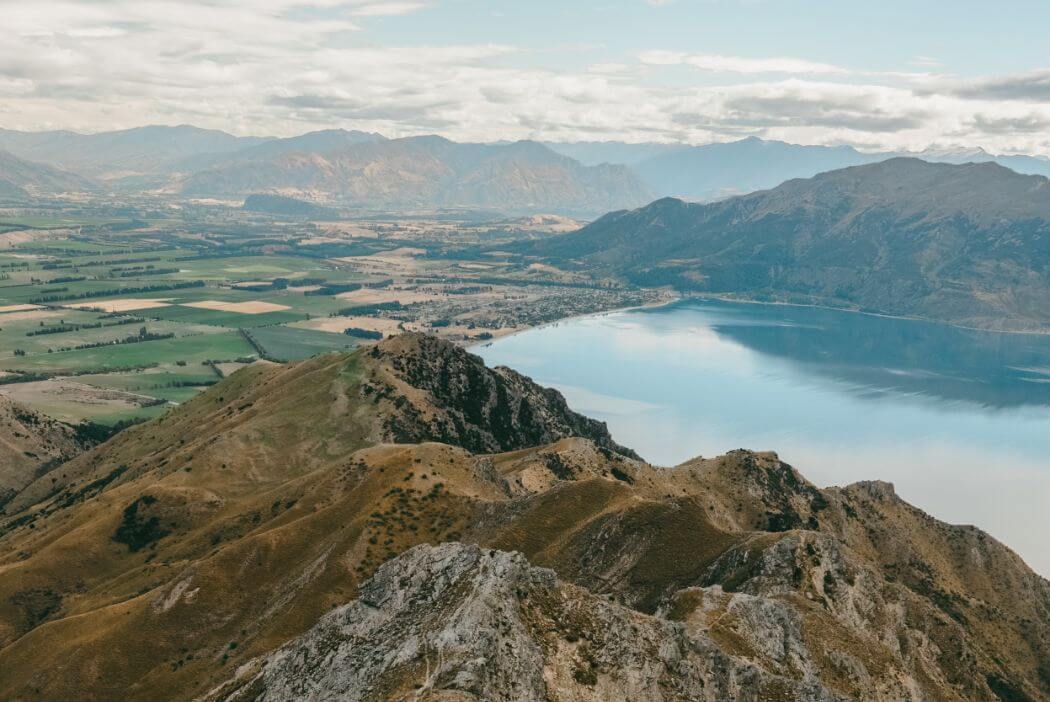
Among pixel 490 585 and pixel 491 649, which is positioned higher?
pixel 490 585

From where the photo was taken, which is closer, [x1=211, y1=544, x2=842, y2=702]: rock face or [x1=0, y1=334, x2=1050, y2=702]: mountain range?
[x1=211, y1=544, x2=842, y2=702]: rock face

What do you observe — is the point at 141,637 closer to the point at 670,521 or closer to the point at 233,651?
the point at 233,651

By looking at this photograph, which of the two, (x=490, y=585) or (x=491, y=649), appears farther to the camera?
(x=490, y=585)

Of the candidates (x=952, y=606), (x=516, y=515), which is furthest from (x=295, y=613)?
(x=952, y=606)

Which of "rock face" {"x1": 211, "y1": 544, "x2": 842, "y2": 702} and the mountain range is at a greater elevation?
"rock face" {"x1": 211, "y1": 544, "x2": 842, "y2": 702}
